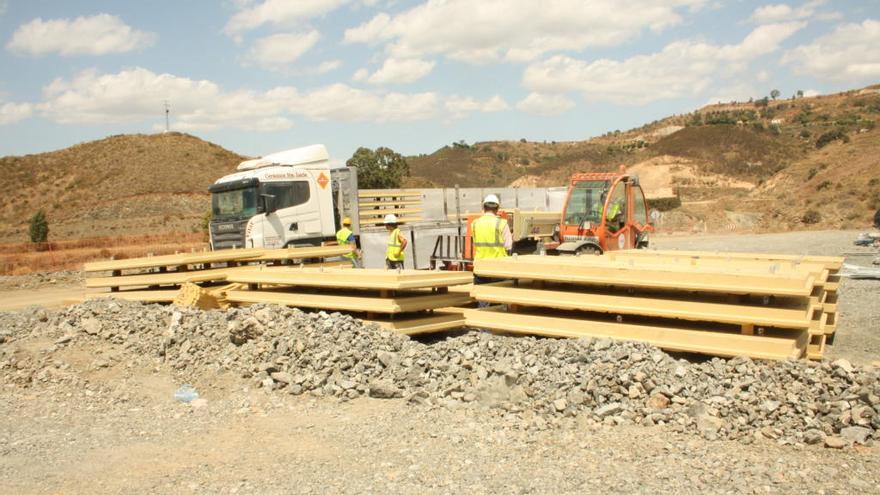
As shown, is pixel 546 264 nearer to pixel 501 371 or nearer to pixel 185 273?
pixel 501 371

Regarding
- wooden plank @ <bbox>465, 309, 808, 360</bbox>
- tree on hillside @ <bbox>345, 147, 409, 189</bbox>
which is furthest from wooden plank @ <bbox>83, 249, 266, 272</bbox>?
tree on hillside @ <bbox>345, 147, 409, 189</bbox>

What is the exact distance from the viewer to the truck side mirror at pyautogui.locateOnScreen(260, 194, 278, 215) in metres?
13.9

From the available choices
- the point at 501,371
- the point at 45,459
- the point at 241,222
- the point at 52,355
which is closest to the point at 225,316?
the point at 52,355

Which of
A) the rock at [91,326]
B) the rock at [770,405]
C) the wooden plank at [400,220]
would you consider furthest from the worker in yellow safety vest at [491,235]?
the wooden plank at [400,220]

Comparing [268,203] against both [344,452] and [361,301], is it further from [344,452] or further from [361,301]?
[344,452]

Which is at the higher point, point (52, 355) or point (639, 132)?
point (639, 132)

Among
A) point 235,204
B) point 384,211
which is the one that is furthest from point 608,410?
point 384,211

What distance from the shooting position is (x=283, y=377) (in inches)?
258

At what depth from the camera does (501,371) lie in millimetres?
5887

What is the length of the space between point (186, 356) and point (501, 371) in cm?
351

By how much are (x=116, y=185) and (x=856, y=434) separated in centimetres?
6286

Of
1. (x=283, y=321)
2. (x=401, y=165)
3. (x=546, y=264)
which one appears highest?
(x=401, y=165)

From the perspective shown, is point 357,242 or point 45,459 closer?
point 45,459

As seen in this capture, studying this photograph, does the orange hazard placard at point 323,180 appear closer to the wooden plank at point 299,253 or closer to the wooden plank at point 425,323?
the wooden plank at point 299,253
